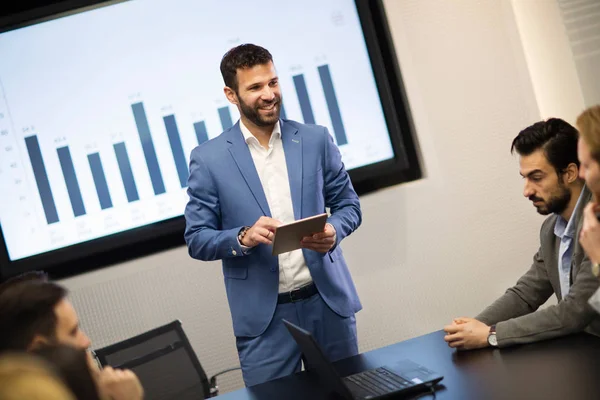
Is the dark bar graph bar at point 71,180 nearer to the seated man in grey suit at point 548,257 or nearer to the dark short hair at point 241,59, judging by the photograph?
the dark short hair at point 241,59

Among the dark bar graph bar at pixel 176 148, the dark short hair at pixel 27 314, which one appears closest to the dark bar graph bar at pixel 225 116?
the dark bar graph bar at pixel 176 148

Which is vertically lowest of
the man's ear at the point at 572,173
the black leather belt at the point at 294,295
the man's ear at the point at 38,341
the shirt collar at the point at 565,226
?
the black leather belt at the point at 294,295

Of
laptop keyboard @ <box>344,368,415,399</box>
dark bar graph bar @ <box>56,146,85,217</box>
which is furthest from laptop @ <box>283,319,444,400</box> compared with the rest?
dark bar graph bar @ <box>56,146,85,217</box>

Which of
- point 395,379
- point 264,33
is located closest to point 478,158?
point 264,33

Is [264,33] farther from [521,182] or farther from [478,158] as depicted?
[521,182]

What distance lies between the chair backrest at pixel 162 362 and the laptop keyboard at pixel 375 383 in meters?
1.45

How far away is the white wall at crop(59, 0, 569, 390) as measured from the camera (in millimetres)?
4340

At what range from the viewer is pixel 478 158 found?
440 centimetres

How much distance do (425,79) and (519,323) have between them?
232 centimetres

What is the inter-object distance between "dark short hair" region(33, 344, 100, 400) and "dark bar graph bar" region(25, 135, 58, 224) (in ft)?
10.5

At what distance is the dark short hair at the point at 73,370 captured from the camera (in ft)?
3.15

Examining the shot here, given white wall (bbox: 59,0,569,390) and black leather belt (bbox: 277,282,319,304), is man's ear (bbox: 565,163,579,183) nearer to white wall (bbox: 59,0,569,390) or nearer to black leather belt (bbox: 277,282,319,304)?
black leather belt (bbox: 277,282,319,304)

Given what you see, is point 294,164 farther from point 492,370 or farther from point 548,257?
point 492,370

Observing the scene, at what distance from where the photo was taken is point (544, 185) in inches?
103
